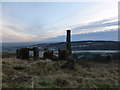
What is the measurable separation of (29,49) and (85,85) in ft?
30.9

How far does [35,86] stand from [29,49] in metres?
8.99

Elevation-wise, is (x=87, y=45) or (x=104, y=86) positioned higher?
(x=87, y=45)

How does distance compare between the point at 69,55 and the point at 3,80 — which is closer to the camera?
the point at 3,80

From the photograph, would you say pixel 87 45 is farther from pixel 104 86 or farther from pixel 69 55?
pixel 104 86

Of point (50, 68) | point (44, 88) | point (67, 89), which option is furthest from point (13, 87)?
point (50, 68)

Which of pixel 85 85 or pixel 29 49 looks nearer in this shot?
pixel 85 85

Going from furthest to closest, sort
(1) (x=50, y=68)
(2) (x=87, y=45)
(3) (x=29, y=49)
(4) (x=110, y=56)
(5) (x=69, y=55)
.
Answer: (2) (x=87, y=45)
(3) (x=29, y=49)
(4) (x=110, y=56)
(5) (x=69, y=55)
(1) (x=50, y=68)

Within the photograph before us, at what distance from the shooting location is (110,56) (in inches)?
482

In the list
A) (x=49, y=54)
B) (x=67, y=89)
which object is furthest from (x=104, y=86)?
(x=49, y=54)

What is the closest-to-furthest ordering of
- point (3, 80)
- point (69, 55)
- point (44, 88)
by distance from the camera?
point (44, 88) → point (3, 80) → point (69, 55)

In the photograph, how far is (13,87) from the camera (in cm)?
435

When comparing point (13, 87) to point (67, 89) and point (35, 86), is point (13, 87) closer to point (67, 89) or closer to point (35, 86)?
point (35, 86)

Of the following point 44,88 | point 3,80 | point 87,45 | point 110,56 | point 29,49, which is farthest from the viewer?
point 87,45

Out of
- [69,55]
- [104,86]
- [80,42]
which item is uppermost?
[80,42]
